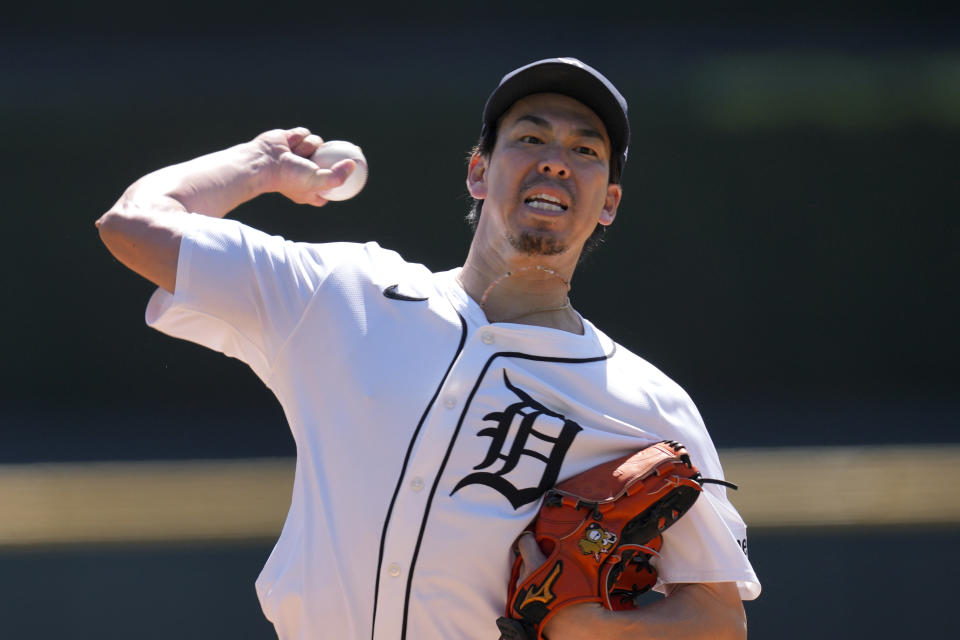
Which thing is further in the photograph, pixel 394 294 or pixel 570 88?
pixel 570 88

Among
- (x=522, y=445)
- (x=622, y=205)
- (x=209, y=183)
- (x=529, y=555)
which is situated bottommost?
(x=622, y=205)

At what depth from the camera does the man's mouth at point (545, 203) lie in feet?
5.27

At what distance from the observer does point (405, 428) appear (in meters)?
1.42

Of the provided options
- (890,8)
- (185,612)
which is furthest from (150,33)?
(890,8)

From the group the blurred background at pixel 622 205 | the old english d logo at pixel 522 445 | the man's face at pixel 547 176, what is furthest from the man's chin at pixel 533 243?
the blurred background at pixel 622 205

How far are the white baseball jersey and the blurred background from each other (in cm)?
293

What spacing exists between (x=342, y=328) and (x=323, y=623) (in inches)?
15.1

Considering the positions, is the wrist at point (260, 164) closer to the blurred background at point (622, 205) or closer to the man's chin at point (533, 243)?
the man's chin at point (533, 243)

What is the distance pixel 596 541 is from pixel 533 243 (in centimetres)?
45

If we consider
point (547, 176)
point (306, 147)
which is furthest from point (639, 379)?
point (306, 147)

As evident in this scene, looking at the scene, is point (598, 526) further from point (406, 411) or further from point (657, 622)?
point (406, 411)

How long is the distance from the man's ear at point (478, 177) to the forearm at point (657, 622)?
72 cm

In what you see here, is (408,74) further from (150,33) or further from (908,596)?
(908,596)

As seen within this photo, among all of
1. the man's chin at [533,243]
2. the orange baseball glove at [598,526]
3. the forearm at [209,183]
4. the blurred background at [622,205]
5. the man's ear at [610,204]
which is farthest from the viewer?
the blurred background at [622,205]
